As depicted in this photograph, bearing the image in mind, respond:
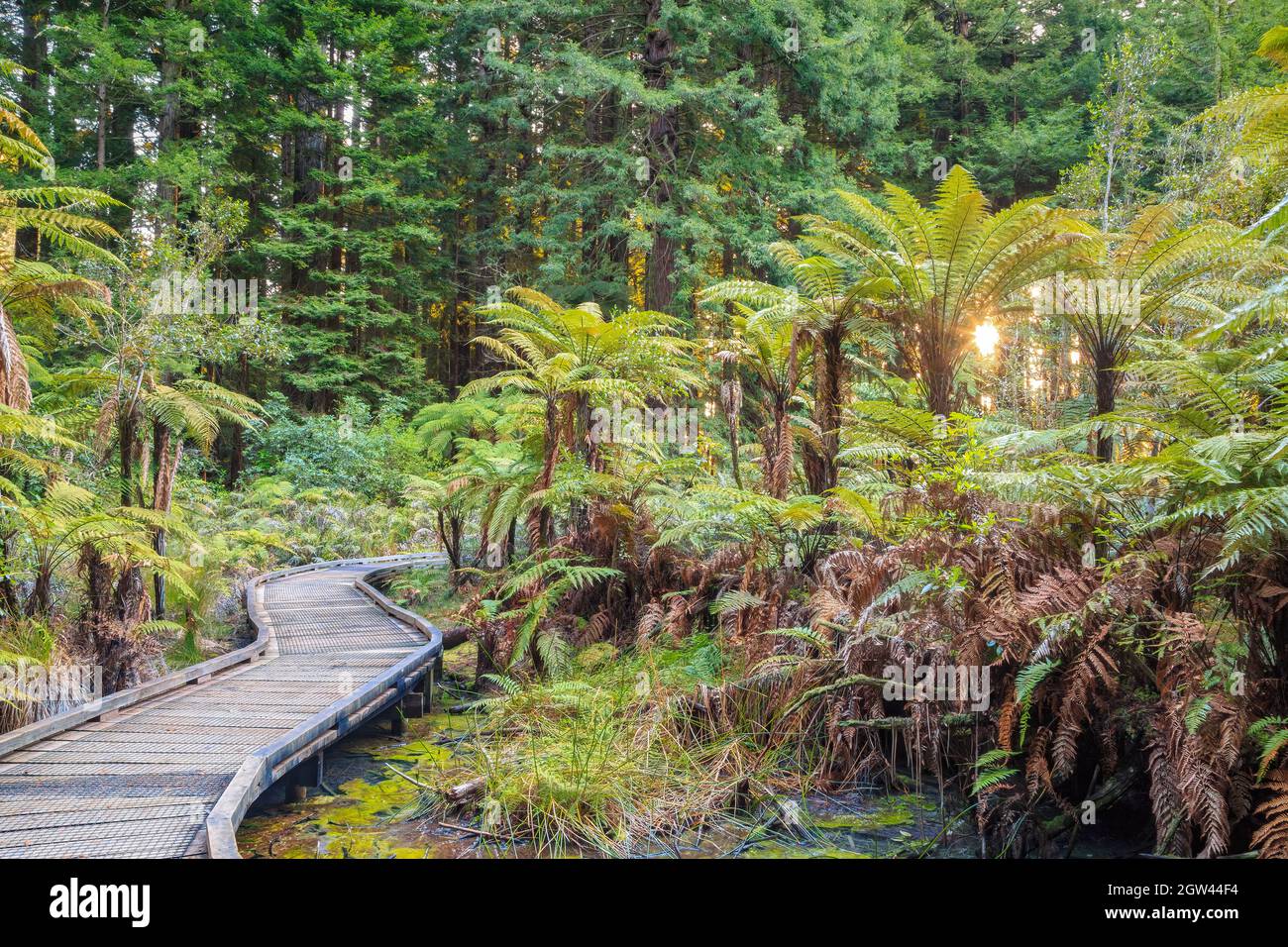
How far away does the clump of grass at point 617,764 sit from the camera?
343cm

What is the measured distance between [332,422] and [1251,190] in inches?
576

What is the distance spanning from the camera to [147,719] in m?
4.40

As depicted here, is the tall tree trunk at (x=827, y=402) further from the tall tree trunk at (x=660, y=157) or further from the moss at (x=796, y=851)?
the tall tree trunk at (x=660, y=157)

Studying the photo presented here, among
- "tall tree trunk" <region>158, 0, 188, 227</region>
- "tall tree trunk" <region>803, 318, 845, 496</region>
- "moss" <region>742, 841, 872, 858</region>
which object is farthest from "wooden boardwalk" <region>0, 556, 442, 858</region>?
"tall tree trunk" <region>158, 0, 188, 227</region>

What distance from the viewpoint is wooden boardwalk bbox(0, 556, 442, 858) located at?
2.94m

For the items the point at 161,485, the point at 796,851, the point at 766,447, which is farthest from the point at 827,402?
the point at 161,485

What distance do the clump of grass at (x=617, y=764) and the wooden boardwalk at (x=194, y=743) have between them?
90 cm

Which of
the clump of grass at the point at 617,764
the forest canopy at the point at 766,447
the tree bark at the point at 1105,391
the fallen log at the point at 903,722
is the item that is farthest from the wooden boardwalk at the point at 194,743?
the tree bark at the point at 1105,391

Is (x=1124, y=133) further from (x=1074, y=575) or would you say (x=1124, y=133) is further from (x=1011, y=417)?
(x=1074, y=575)

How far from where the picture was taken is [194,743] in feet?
13.3

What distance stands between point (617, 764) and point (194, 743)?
232 centimetres

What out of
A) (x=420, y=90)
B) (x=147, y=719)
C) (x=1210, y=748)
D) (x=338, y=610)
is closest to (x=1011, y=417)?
(x=1210, y=748)

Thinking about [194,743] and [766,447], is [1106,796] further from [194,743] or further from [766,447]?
[194,743]

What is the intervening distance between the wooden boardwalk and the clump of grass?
0.90 meters
